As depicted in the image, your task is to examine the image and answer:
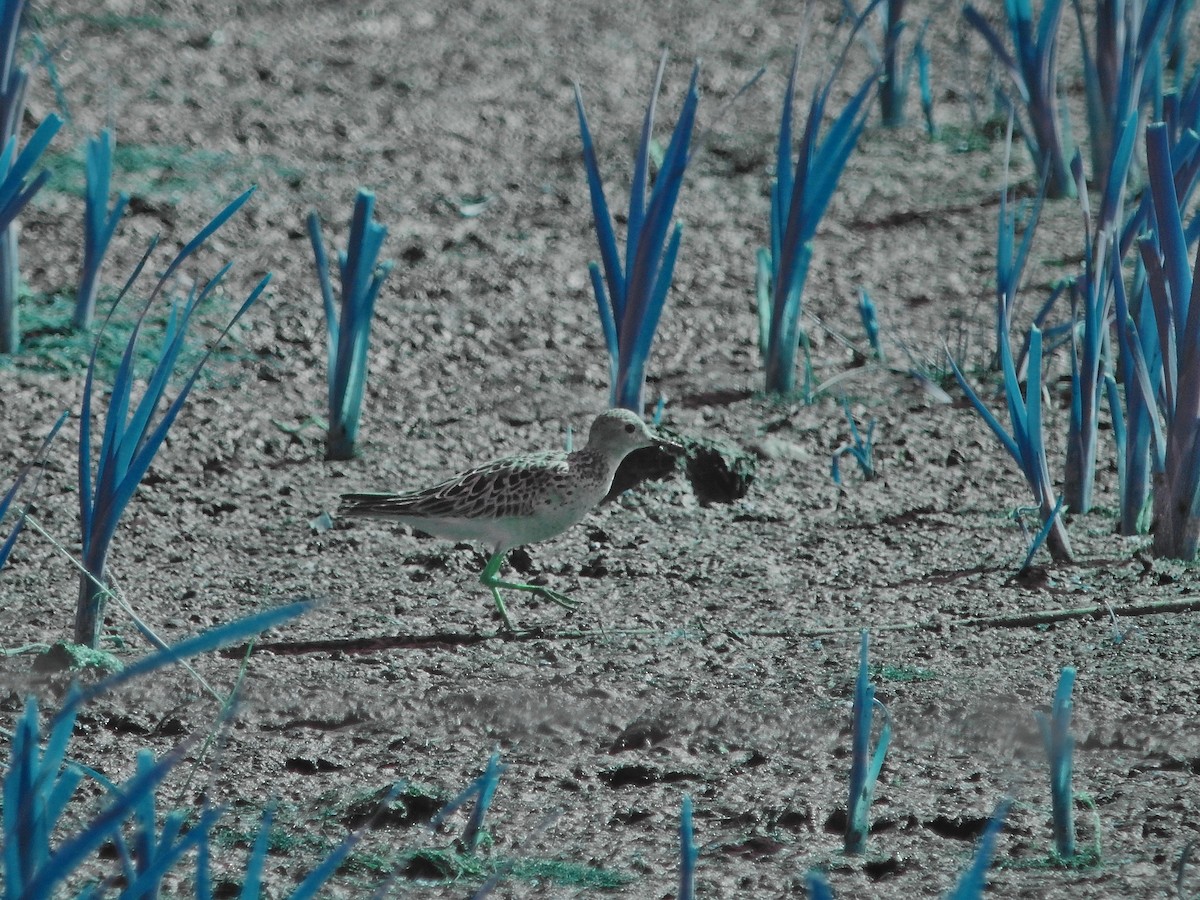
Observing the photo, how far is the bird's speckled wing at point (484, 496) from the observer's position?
311 cm

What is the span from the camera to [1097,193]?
18.1 ft

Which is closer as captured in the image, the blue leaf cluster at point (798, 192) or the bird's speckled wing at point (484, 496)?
the bird's speckled wing at point (484, 496)

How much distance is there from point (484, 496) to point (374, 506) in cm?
22

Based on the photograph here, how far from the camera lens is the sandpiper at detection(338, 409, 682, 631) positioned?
3109 mm

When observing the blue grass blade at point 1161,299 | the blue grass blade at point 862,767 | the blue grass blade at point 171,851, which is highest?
the blue grass blade at point 1161,299

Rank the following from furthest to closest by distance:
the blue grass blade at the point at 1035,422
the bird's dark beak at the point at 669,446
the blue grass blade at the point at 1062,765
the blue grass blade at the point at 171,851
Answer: the bird's dark beak at the point at 669,446, the blue grass blade at the point at 1035,422, the blue grass blade at the point at 1062,765, the blue grass blade at the point at 171,851

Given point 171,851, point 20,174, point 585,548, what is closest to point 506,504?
point 585,548

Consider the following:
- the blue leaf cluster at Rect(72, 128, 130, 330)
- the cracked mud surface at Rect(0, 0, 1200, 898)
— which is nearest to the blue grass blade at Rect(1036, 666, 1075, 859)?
the cracked mud surface at Rect(0, 0, 1200, 898)

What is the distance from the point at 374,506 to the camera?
10.5 ft

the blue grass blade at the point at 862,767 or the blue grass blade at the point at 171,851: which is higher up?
the blue grass blade at the point at 862,767

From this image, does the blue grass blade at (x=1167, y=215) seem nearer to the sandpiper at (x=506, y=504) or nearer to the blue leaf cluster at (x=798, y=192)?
the blue leaf cluster at (x=798, y=192)

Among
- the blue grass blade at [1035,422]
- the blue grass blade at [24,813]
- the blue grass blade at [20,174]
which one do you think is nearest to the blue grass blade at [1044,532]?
the blue grass blade at [1035,422]

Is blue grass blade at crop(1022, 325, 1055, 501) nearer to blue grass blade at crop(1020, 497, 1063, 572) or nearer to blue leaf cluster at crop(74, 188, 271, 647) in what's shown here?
blue grass blade at crop(1020, 497, 1063, 572)

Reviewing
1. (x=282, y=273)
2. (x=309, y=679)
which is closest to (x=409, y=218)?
(x=282, y=273)
